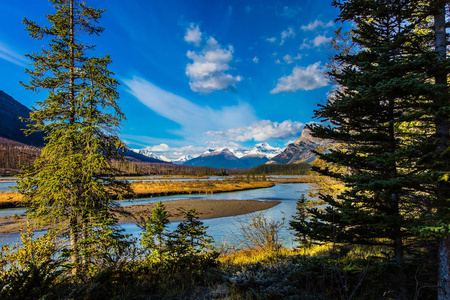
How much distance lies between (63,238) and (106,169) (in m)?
3.05

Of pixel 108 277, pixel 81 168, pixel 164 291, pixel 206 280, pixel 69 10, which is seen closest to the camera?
pixel 108 277

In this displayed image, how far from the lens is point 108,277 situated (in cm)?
397

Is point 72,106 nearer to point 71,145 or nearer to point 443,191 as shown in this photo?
point 71,145

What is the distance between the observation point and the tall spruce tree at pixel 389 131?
10.7 feet

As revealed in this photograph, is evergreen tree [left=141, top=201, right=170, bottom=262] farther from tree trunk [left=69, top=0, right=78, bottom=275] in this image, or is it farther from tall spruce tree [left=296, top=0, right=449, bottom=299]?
tall spruce tree [left=296, top=0, right=449, bottom=299]

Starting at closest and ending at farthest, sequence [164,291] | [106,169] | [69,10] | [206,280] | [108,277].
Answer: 1. [108,277]
2. [164,291]
3. [206,280]
4. [106,169]
5. [69,10]

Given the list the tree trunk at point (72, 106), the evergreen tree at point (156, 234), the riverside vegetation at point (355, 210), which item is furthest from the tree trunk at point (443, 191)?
the tree trunk at point (72, 106)

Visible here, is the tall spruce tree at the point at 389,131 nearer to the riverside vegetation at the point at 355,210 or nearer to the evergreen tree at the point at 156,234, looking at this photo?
the riverside vegetation at the point at 355,210

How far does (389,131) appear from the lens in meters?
3.95

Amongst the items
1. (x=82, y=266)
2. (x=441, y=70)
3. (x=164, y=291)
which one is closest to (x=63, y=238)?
(x=82, y=266)

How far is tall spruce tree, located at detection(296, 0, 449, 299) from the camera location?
129 inches

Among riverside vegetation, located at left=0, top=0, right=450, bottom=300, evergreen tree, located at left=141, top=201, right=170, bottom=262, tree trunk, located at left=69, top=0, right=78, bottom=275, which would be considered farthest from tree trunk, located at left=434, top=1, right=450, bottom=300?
tree trunk, located at left=69, top=0, right=78, bottom=275

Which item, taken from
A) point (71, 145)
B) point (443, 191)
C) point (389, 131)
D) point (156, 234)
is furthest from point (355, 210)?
point (71, 145)

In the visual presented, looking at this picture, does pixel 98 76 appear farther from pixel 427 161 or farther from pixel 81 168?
pixel 427 161
